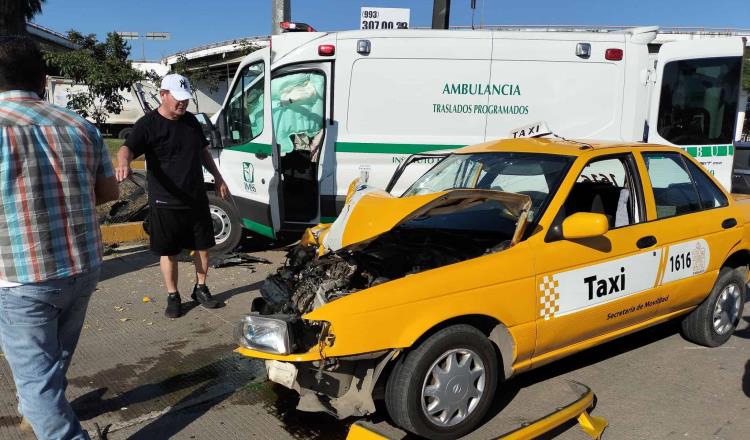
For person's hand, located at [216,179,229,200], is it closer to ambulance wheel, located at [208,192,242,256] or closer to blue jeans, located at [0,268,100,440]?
ambulance wheel, located at [208,192,242,256]

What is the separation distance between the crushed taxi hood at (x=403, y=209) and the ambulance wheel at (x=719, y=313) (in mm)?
2133

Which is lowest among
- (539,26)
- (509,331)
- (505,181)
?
(509,331)

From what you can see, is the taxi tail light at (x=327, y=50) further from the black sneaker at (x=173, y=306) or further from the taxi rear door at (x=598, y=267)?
the taxi rear door at (x=598, y=267)

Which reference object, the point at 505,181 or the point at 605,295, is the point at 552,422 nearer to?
the point at 605,295

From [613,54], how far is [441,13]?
9.94ft

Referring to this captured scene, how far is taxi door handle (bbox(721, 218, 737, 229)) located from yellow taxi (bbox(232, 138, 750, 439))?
0.02 meters

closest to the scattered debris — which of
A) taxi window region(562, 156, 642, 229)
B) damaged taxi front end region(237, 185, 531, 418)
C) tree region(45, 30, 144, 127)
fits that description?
damaged taxi front end region(237, 185, 531, 418)

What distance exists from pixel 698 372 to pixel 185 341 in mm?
3870

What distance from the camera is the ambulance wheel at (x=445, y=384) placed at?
9.72 feet

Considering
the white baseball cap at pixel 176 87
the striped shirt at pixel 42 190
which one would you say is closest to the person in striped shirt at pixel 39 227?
the striped shirt at pixel 42 190

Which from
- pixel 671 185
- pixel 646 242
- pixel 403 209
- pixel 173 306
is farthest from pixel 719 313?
pixel 173 306

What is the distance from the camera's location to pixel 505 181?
4.00m

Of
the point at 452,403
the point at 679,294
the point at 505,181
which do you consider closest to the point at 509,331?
the point at 452,403

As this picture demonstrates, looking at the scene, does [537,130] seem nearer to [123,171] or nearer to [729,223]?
[729,223]
